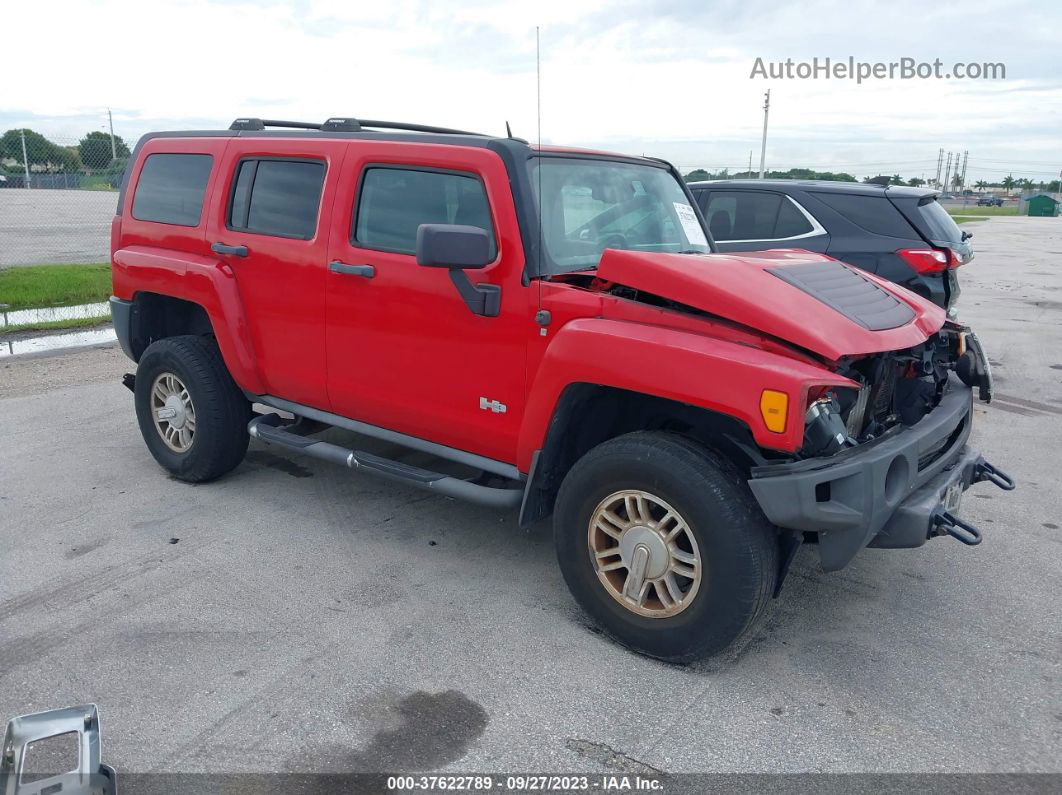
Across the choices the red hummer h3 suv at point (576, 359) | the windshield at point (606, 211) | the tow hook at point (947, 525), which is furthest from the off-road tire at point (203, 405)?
the tow hook at point (947, 525)

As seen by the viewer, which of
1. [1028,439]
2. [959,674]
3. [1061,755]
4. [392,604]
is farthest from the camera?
[1028,439]

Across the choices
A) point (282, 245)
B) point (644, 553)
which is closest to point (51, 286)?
point (282, 245)

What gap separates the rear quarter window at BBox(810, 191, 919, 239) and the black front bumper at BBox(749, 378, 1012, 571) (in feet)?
14.3

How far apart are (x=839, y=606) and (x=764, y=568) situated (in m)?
0.97

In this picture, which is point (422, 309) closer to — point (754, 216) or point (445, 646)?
point (445, 646)

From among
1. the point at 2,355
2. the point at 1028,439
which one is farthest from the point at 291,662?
the point at 2,355

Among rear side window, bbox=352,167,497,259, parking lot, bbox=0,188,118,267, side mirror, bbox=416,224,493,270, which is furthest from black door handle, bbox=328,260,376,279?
parking lot, bbox=0,188,118,267

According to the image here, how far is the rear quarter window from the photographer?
7.48 m

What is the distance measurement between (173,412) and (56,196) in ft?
136

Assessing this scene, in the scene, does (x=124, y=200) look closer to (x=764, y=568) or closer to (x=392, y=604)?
(x=392, y=604)

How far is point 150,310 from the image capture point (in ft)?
18.4

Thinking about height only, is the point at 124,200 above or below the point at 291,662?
above

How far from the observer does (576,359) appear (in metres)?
3.45

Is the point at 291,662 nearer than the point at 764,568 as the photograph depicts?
No
